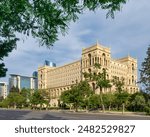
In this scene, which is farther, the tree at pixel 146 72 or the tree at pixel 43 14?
the tree at pixel 146 72

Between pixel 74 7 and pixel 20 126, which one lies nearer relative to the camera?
pixel 20 126

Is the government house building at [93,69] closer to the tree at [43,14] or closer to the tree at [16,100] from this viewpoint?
the tree at [16,100]

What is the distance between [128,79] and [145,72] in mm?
109174

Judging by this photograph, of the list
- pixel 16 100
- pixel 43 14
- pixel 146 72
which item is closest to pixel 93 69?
pixel 16 100

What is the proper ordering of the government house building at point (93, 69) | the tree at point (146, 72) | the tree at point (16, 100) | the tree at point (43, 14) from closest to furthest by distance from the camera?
1. the tree at point (43, 14)
2. the tree at point (146, 72)
3. the tree at point (16, 100)
4. the government house building at point (93, 69)

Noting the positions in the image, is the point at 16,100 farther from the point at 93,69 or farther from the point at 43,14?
the point at 43,14

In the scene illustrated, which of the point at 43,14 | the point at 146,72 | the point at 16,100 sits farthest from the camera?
the point at 16,100

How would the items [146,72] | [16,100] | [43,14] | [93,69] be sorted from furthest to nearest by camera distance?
1. [93,69]
2. [16,100]
3. [146,72]
4. [43,14]

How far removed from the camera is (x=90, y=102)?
10344cm

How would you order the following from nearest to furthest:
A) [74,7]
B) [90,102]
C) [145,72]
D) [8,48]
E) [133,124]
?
[133,124]
[74,7]
[8,48]
[145,72]
[90,102]

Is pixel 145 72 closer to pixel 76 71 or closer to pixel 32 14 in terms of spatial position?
pixel 32 14

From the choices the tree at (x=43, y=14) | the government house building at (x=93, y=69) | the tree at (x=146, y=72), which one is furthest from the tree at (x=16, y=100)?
the tree at (x=43, y=14)

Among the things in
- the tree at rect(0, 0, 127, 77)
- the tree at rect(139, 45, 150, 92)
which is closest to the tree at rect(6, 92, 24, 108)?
the tree at rect(139, 45, 150, 92)

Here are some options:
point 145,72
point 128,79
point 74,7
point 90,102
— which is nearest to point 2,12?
point 74,7
